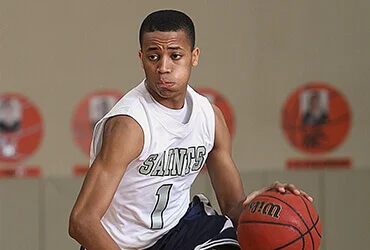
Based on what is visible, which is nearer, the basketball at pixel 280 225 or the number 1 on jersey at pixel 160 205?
the basketball at pixel 280 225

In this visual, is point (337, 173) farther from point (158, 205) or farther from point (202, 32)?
point (158, 205)

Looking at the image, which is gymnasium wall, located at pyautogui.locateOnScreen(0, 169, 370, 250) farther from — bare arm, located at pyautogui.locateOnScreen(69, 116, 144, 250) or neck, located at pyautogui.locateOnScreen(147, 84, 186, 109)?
bare arm, located at pyautogui.locateOnScreen(69, 116, 144, 250)

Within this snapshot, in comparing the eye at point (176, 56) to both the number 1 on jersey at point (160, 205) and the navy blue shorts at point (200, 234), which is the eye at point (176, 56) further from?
the navy blue shorts at point (200, 234)

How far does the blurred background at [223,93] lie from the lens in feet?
15.4

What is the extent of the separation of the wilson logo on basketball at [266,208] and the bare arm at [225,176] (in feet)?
0.91

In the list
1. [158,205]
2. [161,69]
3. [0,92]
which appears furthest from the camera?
[0,92]

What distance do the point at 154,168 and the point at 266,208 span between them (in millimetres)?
376

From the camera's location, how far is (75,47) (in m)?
4.71

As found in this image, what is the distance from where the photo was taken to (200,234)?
113 inches

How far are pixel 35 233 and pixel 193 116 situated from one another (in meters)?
2.10

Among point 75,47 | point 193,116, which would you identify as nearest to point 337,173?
point 75,47

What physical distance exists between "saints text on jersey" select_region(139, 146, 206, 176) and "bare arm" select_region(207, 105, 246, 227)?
12 centimetres

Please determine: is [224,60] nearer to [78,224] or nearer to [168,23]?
[168,23]

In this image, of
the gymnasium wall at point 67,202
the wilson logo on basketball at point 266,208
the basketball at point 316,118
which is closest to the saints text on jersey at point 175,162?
the wilson logo on basketball at point 266,208
